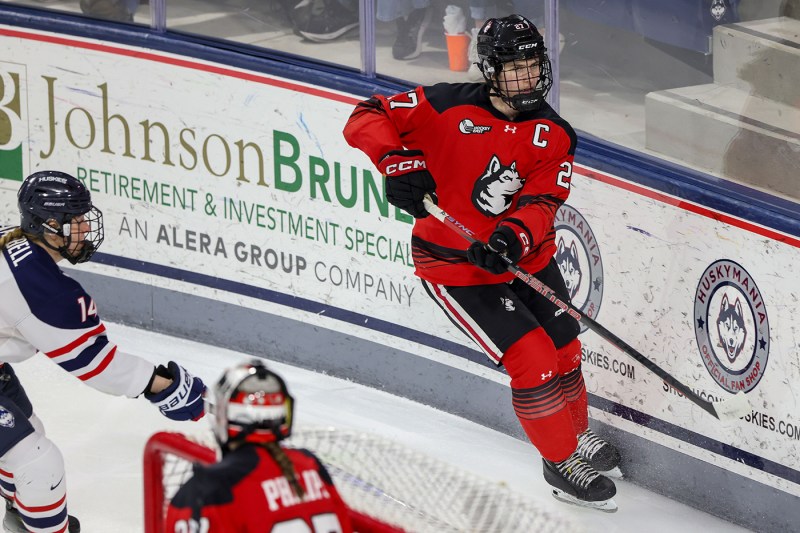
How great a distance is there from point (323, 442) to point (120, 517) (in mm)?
→ 1389

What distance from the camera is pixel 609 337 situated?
13.1 ft

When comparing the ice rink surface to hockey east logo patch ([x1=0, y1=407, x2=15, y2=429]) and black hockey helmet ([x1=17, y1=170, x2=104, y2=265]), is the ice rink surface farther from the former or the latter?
black hockey helmet ([x1=17, y1=170, x2=104, y2=265])

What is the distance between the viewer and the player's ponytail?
2332 millimetres

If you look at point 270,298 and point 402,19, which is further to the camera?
point 270,298

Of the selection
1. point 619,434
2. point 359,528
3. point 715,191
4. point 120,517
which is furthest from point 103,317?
point 359,528

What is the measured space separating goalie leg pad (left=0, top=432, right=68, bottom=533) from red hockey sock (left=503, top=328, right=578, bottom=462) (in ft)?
4.08

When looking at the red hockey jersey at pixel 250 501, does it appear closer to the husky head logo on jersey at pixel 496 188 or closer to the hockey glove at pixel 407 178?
the hockey glove at pixel 407 178

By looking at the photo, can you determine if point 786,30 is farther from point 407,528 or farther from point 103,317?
point 103,317

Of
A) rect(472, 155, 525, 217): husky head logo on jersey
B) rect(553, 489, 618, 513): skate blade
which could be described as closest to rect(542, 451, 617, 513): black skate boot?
rect(553, 489, 618, 513): skate blade

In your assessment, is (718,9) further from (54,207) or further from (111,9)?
(111,9)

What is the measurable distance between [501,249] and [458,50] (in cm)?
102

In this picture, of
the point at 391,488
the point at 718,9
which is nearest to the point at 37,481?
the point at 391,488

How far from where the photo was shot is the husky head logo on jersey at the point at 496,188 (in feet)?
13.0

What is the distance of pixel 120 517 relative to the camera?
402 centimetres
